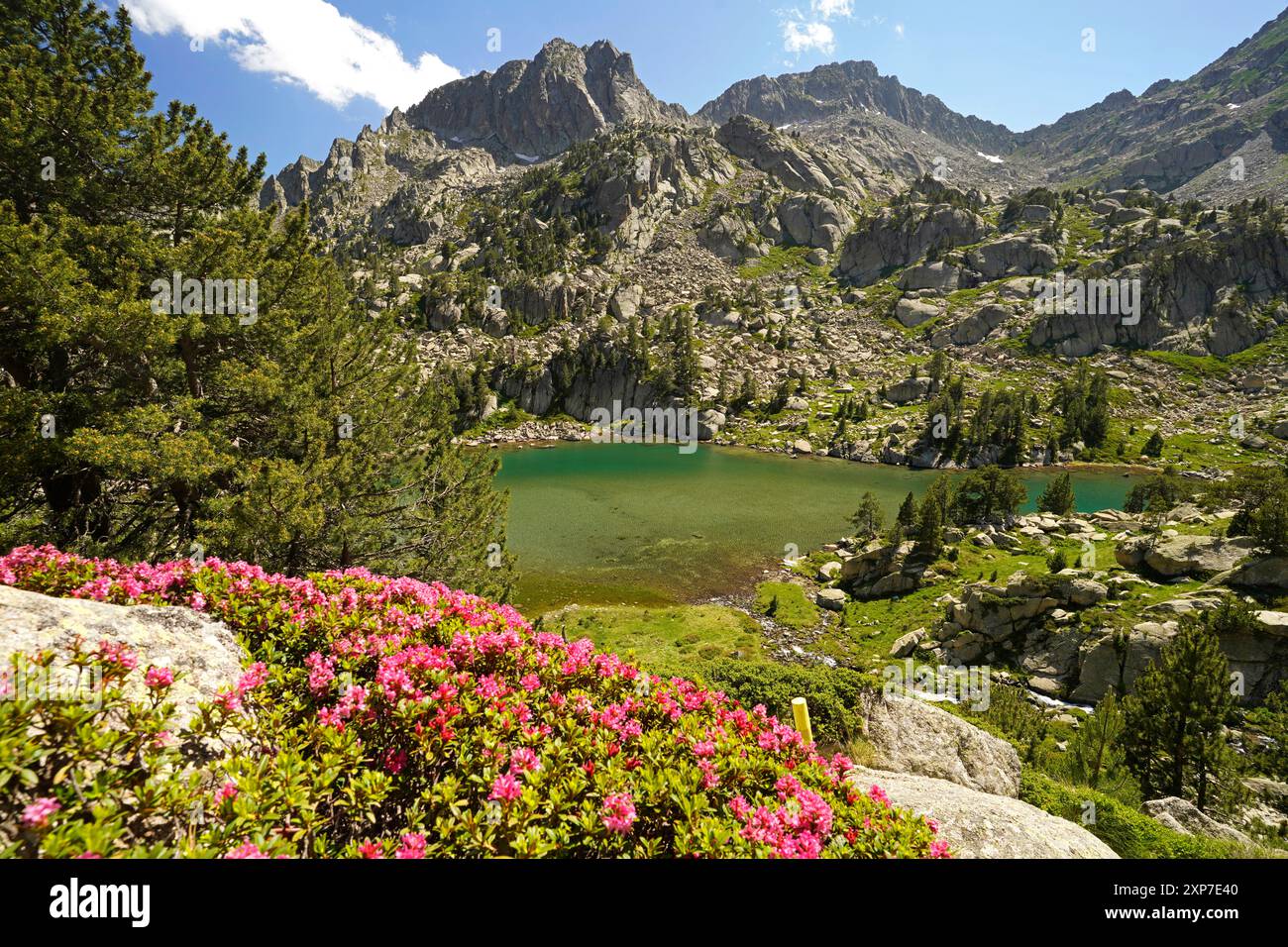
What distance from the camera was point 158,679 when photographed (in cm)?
473

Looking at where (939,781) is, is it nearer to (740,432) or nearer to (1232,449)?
(740,432)

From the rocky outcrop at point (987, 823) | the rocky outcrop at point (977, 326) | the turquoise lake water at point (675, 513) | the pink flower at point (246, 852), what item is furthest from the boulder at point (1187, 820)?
the rocky outcrop at point (977, 326)

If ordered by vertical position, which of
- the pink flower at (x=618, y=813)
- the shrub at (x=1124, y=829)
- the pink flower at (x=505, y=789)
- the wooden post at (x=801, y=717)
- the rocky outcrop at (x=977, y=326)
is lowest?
the shrub at (x=1124, y=829)

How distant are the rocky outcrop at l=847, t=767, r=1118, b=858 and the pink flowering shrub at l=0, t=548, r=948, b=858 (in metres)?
4.03

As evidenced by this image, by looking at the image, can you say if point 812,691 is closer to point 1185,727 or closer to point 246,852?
point 246,852

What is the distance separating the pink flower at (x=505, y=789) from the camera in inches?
176

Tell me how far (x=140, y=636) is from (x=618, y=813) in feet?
18.6

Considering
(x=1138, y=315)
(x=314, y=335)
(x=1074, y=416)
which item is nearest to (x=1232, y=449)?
(x=1074, y=416)

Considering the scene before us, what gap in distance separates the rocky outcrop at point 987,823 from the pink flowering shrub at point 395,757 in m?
4.03

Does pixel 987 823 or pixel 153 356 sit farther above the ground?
pixel 153 356

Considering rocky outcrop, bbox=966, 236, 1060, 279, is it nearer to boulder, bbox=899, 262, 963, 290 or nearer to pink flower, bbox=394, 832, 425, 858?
boulder, bbox=899, 262, 963, 290

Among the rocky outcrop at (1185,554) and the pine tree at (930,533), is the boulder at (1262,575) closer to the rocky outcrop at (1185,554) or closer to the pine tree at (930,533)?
the rocky outcrop at (1185,554)

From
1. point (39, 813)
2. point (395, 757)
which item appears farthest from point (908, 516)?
point (39, 813)
